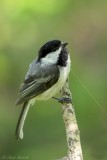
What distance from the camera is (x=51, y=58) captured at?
466 centimetres

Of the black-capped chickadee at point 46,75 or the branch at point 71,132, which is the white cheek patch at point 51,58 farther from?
the branch at point 71,132

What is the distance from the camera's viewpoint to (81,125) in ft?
18.5

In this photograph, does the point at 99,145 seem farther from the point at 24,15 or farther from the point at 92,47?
the point at 92,47

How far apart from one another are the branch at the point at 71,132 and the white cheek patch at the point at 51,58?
0.88ft

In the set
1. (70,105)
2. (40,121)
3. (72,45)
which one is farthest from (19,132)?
(72,45)

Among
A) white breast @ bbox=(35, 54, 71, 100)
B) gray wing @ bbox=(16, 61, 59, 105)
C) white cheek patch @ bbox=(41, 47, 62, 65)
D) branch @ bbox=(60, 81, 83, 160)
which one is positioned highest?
white cheek patch @ bbox=(41, 47, 62, 65)

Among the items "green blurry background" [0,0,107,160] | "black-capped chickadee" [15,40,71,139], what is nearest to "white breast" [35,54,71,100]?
"black-capped chickadee" [15,40,71,139]

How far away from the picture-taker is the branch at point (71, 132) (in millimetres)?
3691

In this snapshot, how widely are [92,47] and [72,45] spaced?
0.31 meters

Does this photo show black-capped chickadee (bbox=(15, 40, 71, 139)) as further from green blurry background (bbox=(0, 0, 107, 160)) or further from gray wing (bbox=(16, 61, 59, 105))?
green blurry background (bbox=(0, 0, 107, 160))

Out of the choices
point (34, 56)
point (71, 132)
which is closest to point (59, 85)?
point (71, 132)

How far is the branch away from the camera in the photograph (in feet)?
12.1

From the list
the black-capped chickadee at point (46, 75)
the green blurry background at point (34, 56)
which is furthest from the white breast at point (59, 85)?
the green blurry background at point (34, 56)

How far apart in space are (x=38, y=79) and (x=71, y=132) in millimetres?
885
